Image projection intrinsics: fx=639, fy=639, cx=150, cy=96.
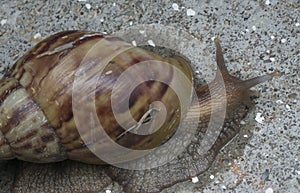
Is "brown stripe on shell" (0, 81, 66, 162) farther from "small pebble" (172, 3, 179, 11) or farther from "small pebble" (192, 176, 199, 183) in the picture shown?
"small pebble" (172, 3, 179, 11)

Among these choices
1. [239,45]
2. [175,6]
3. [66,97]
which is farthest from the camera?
[175,6]

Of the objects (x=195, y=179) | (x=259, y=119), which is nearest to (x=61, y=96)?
(x=195, y=179)

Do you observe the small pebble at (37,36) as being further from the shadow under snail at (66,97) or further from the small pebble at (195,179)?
the small pebble at (195,179)

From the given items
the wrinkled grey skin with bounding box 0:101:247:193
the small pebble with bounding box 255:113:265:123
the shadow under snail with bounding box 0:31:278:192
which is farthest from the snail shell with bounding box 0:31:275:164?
the small pebble with bounding box 255:113:265:123

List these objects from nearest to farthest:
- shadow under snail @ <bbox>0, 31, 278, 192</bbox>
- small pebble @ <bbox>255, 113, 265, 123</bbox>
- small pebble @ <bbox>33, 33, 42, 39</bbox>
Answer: shadow under snail @ <bbox>0, 31, 278, 192</bbox>
small pebble @ <bbox>255, 113, 265, 123</bbox>
small pebble @ <bbox>33, 33, 42, 39</bbox>

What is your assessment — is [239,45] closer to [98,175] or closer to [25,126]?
[98,175]

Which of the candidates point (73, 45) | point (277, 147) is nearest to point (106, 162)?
point (73, 45)
